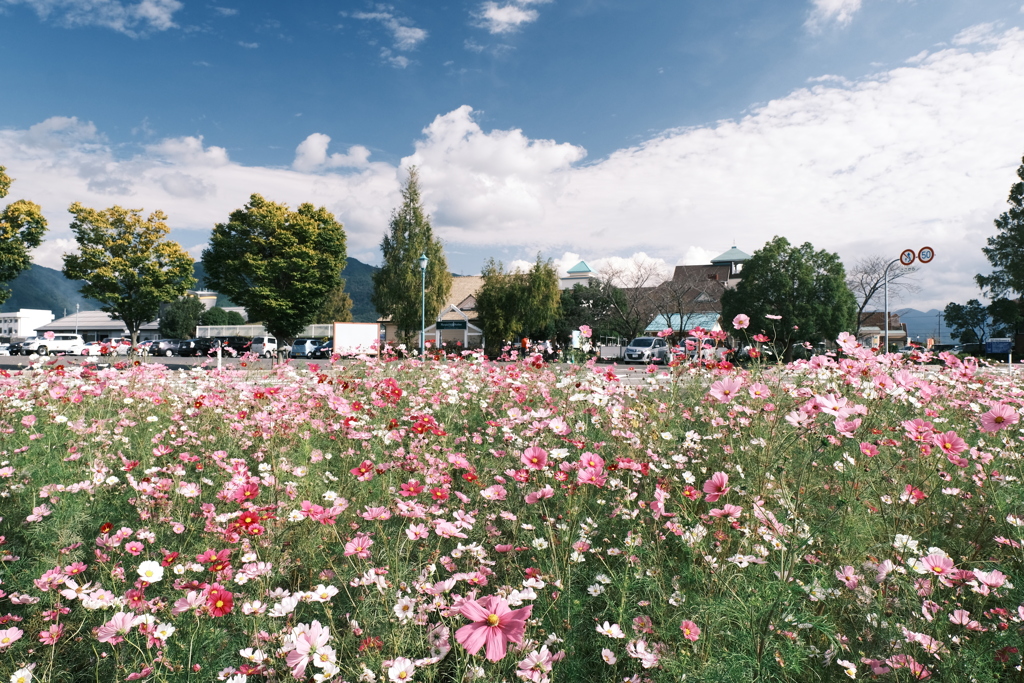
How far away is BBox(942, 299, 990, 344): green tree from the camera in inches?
2548

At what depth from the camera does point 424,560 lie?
243cm

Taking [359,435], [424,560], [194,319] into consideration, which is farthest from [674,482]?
[194,319]

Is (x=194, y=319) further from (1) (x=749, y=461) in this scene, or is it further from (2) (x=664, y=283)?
(1) (x=749, y=461)

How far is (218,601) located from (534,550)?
141cm

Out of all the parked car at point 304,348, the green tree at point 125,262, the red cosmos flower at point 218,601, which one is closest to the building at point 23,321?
the parked car at point 304,348

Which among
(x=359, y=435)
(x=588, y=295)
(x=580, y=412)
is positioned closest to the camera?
(x=359, y=435)

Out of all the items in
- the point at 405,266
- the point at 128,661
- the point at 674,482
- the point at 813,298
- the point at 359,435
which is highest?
the point at 405,266

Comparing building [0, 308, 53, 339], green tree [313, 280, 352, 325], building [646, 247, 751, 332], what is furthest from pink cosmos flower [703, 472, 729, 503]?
building [0, 308, 53, 339]

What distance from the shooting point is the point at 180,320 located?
6531 centimetres

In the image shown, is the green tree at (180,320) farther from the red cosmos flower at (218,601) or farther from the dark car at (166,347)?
the red cosmos flower at (218,601)

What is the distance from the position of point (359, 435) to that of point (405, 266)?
35796mm

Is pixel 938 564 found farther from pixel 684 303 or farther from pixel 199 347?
pixel 199 347

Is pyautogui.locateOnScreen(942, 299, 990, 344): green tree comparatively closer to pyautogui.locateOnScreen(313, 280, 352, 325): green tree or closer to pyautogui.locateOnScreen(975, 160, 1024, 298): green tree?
pyautogui.locateOnScreen(975, 160, 1024, 298): green tree

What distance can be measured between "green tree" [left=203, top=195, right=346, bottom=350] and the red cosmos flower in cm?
2754
